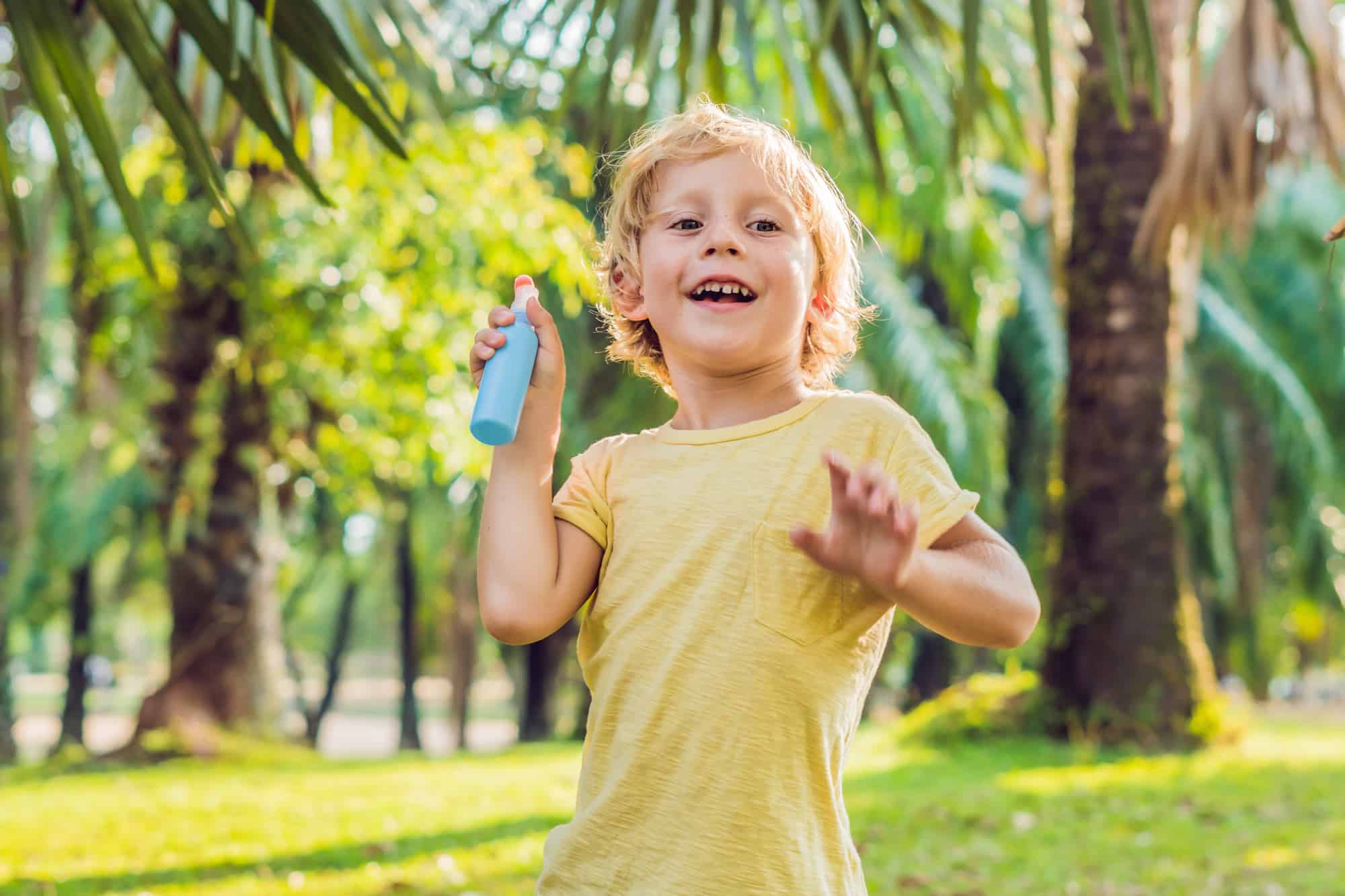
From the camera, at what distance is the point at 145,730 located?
26.3 ft

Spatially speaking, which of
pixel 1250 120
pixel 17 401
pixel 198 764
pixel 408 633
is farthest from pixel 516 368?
pixel 408 633

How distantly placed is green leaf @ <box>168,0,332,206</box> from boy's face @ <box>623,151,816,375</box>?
3.40ft

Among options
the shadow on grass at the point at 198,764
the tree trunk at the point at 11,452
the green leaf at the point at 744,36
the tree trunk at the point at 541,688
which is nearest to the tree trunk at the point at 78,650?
the tree trunk at the point at 11,452

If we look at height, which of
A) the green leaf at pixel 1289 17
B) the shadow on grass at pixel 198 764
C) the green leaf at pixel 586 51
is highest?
the green leaf at pixel 586 51

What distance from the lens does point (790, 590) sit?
152 cm

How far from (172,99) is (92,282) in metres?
5.48

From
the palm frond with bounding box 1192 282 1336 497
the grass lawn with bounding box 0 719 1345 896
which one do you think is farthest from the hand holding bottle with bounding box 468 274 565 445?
the palm frond with bounding box 1192 282 1336 497

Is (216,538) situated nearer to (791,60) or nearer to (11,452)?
(791,60)

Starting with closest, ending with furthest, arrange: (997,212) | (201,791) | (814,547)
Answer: (814,547)
(201,791)
(997,212)

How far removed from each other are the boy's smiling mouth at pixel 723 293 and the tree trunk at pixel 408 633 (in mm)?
15356

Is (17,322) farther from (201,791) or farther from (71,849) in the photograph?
(71,849)

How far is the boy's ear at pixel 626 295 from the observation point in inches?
74.4

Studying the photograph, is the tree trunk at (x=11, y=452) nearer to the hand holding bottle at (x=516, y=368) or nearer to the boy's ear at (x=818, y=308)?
the hand holding bottle at (x=516, y=368)

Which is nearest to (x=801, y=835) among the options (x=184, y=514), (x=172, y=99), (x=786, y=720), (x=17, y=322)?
(x=786, y=720)
